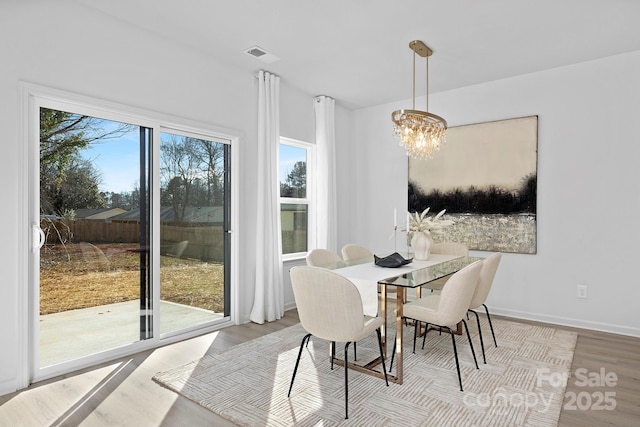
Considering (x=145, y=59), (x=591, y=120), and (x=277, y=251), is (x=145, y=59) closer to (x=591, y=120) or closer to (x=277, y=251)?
(x=277, y=251)

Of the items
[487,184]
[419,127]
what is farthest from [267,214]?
[487,184]

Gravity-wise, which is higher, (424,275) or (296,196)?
(296,196)

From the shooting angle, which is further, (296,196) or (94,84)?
(296,196)

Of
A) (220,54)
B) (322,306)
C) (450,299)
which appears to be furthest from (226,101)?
(450,299)

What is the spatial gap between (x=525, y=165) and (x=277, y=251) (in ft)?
9.51

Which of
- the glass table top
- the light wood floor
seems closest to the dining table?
the glass table top

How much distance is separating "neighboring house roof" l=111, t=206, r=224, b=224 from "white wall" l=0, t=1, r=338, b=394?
0.27 m

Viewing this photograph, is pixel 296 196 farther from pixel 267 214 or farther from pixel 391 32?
pixel 391 32

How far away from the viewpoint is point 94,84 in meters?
2.88

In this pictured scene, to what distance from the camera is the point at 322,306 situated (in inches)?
86.7

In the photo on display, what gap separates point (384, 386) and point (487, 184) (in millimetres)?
2840

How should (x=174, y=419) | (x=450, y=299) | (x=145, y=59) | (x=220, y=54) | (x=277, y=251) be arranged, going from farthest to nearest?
(x=277, y=251) < (x=220, y=54) < (x=145, y=59) < (x=450, y=299) < (x=174, y=419)

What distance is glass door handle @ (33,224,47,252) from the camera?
2.59m

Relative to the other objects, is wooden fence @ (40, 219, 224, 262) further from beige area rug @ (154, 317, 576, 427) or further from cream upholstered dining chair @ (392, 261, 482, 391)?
cream upholstered dining chair @ (392, 261, 482, 391)
